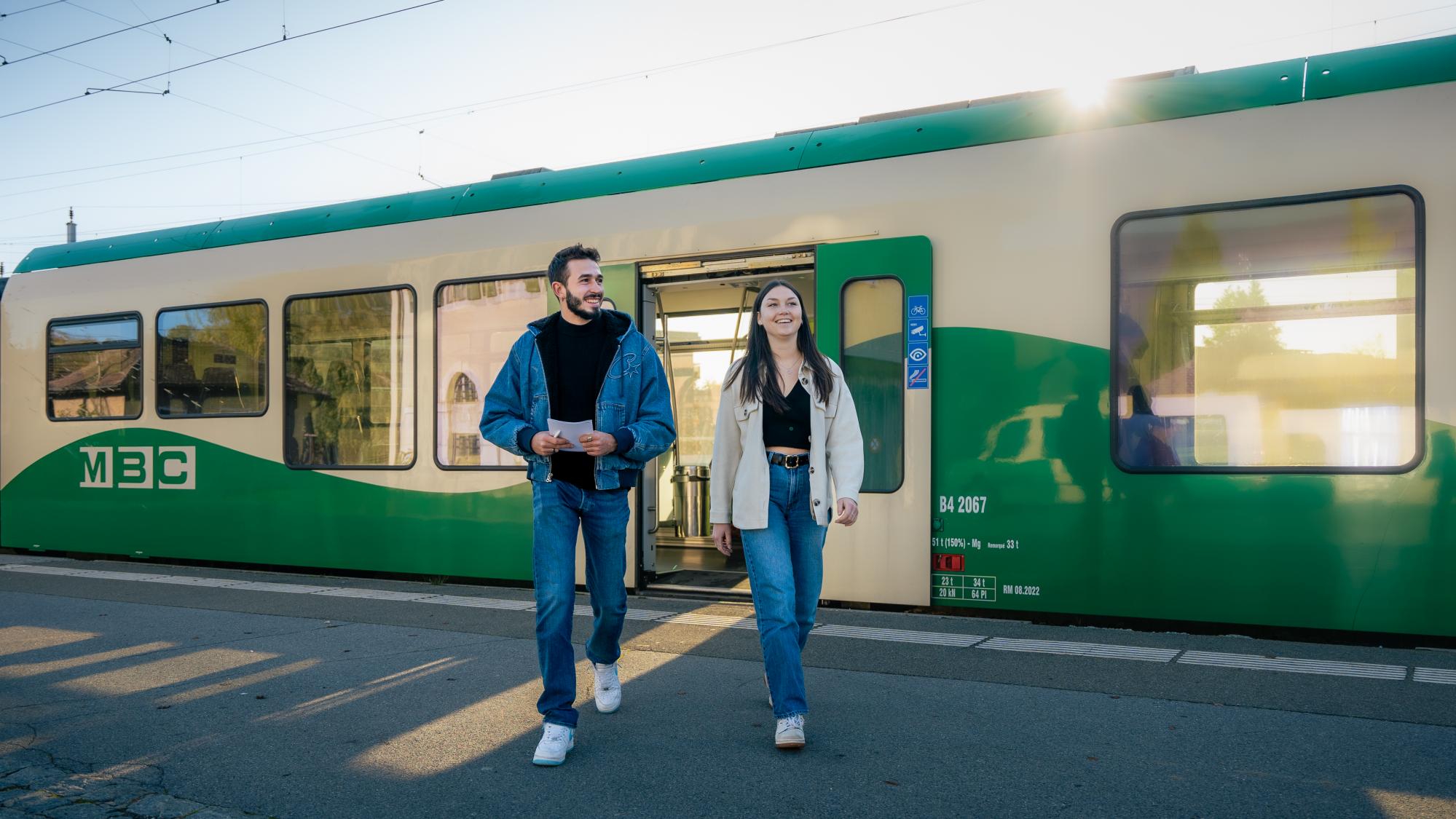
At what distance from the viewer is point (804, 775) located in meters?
3.87

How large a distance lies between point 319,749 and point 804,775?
1.90m

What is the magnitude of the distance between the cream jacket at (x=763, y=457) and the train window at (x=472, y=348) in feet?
13.1

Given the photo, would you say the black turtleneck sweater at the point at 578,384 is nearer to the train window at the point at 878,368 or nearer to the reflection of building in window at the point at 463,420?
the train window at the point at 878,368

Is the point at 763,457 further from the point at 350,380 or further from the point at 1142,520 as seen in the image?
the point at 350,380

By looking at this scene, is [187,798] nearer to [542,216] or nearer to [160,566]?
[542,216]

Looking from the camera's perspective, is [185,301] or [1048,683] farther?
[185,301]

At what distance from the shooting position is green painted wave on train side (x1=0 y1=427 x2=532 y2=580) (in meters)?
8.34

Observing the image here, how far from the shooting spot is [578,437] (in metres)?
4.19

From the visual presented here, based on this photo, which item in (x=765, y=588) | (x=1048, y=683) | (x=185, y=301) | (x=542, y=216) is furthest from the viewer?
(x=185, y=301)

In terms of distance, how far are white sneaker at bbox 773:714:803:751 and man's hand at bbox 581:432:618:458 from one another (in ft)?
3.95

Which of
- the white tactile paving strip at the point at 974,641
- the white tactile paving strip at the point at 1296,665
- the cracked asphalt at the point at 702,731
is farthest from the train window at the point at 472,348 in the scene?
the white tactile paving strip at the point at 1296,665

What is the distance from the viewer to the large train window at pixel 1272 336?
18.2 ft

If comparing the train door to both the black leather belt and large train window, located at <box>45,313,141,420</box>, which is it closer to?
the black leather belt

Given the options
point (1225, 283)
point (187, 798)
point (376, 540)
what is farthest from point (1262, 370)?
point (376, 540)
